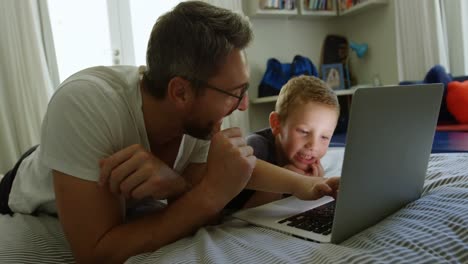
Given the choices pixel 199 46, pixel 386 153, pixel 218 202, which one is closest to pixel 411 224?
pixel 386 153

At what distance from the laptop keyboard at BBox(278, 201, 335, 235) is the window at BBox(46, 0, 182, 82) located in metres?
2.36

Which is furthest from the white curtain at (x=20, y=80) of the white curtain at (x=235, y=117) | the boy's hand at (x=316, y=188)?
the boy's hand at (x=316, y=188)

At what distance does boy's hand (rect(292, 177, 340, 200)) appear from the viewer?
0.86 meters

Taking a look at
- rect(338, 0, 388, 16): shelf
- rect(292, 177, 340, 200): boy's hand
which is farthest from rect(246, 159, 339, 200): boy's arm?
rect(338, 0, 388, 16): shelf

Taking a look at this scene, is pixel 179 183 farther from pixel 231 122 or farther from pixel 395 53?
pixel 395 53

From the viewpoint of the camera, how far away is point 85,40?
301 centimetres

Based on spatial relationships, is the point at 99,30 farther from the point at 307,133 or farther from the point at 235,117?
the point at 307,133

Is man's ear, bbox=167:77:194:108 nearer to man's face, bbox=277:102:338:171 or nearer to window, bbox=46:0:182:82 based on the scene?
man's face, bbox=277:102:338:171

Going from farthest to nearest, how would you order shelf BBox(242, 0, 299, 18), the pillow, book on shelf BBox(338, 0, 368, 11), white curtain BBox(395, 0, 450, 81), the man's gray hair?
1. book on shelf BBox(338, 0, 368, 11)
2. shelf BBox(242, 0, 299, 18)
3. white curtain BBox(395, 0, 450, 81)
4. the pillow
5. the man's gray hair

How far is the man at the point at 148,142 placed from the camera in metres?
0.76

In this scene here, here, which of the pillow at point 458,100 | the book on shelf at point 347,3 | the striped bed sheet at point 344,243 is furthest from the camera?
the book on shelf at point 347,3

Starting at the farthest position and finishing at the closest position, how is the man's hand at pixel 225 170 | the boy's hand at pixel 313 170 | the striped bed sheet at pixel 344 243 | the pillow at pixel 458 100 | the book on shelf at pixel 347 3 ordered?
1. the book on shelf at pixel 347 3
2. the pillow at pixel 458 100
3. the boy's hand at pixel 313 170
4. the man's hand at pixel 225 170
5. the striped bed sheet at pixel 344 243

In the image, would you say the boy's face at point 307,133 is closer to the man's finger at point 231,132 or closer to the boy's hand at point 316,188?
the boy's hand at point 316,188

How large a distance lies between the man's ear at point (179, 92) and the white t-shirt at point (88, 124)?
0.25 ft
